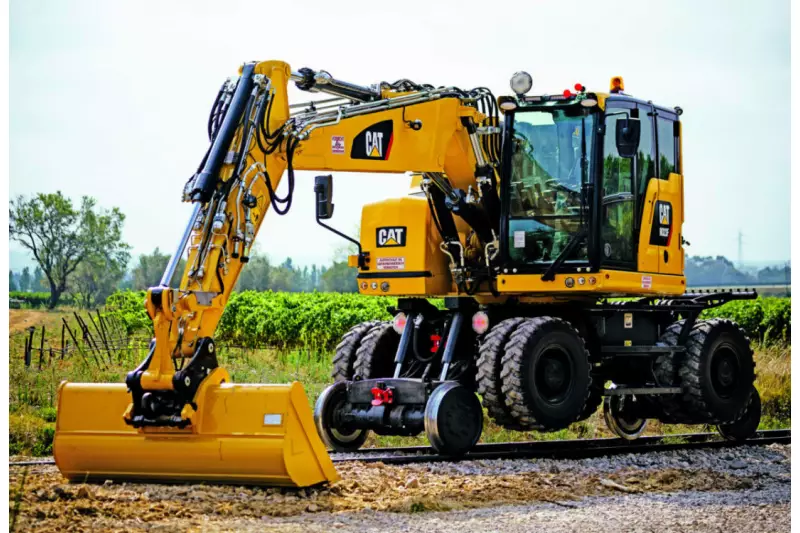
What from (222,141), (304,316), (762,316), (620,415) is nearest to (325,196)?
(222,141)

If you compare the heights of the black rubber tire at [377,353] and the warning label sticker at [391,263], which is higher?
the warning label sticker at [391,263]

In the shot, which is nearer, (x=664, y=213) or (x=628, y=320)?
(x=664, y=213)

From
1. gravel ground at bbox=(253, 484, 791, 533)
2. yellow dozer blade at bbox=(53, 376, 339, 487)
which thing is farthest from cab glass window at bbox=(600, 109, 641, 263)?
yellow dozer blade at bbox=(53, 376, 339, 487)

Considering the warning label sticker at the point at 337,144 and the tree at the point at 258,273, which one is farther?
the tree at the point at 258,273

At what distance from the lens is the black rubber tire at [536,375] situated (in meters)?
9.59

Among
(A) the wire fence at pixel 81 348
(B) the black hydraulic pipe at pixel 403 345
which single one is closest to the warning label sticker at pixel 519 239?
(B) the black hydraulic pipe at pixel 403 345

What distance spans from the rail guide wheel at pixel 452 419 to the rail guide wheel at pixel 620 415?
2539mm

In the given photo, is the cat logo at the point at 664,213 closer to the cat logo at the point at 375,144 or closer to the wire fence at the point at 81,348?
the cat logo at the point at 375,144

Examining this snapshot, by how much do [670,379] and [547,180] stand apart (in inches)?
101

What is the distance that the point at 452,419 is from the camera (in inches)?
367

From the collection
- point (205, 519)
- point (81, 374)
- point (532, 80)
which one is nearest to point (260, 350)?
point (81, 374)

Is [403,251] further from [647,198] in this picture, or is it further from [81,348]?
[81,348]

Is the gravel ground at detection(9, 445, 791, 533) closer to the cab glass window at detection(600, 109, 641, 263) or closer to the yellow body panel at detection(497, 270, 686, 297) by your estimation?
the yellow body panel at detection(497, 270, 686, 297)

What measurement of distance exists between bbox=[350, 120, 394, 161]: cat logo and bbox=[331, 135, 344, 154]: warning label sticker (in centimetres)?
12
